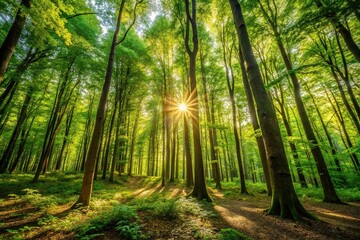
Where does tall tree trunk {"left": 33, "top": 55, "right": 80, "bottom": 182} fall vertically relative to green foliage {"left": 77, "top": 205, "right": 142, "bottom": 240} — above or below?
above

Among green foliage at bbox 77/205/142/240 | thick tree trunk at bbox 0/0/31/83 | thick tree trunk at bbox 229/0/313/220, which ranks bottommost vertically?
green foliage at bbox 77/205/142/240

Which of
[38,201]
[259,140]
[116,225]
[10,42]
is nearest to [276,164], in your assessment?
[116,225]

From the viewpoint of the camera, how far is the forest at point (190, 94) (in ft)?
13.5

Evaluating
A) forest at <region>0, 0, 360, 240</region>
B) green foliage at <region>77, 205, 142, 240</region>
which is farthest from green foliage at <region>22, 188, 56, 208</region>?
Answer: green foliage at <region>77, 205, 142, 240</region>

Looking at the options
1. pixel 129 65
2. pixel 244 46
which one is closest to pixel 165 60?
pixel 129 65

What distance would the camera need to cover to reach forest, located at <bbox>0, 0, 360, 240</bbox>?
413 centimetres

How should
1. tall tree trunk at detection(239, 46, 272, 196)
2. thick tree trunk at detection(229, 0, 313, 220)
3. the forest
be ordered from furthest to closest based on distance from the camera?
tall tree trunk at detection(239, 46, 272, 196) → thick tree trunk at detection(229, 0, 313, 220) → the forest

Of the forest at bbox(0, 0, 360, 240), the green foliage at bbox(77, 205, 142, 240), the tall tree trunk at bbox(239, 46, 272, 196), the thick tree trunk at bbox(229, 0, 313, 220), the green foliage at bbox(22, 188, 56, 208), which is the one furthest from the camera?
the tall tree trunk at bbox(239, 46, 272, 196)

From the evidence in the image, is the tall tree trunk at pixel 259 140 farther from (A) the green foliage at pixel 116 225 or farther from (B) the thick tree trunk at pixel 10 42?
(B) the thick tree trunk at pixel 10 42

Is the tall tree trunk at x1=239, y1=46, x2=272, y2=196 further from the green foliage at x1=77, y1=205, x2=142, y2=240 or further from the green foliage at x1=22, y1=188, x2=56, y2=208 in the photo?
the green foliage at x1=22, y1=188, x2=56, y2=208

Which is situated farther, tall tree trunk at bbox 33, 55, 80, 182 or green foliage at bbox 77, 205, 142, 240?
tall tree trunk at bbox 33, 55, 80, 182

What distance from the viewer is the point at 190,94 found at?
9.37 meters

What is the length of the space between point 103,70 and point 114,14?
512cm

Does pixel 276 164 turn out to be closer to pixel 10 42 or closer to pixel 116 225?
pixel 116 225
